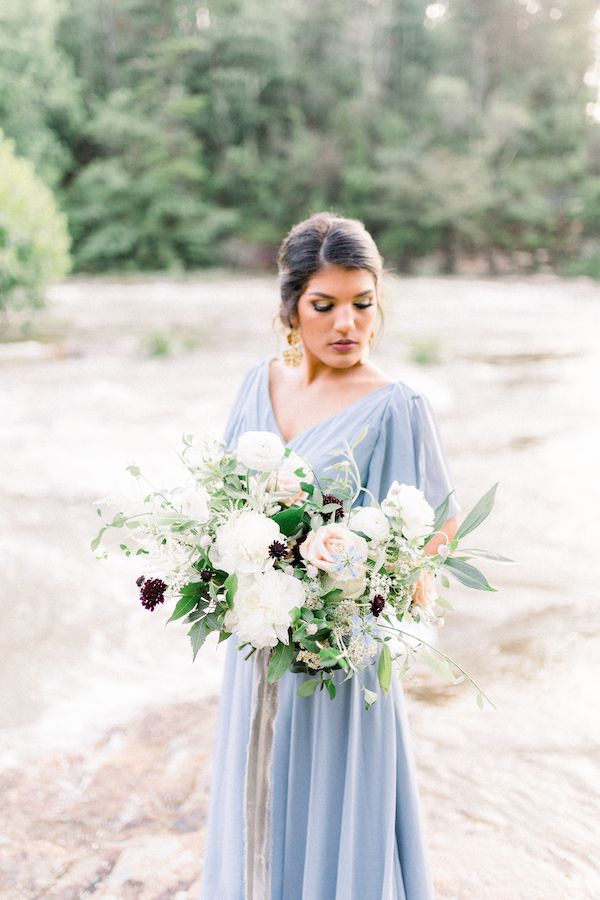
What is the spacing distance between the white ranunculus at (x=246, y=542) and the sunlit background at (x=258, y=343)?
0.79ft

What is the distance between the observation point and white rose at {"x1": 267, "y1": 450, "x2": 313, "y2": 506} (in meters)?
1.39

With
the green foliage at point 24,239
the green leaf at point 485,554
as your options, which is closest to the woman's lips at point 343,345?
the green leaf at point 485,554

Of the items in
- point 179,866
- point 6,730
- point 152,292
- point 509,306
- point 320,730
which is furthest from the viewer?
point 152,292

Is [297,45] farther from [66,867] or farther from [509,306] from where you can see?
[66,867]

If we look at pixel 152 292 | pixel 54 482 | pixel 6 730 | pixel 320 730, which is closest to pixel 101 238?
pixel 152 292

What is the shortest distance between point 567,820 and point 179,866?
4.33ft

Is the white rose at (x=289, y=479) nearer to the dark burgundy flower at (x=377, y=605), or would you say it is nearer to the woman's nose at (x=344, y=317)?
the dark burgundy flower at (x=377, y=605)

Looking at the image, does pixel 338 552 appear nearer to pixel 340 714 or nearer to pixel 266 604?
pixel 266 604

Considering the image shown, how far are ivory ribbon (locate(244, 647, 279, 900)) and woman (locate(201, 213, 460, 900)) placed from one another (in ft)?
0.19

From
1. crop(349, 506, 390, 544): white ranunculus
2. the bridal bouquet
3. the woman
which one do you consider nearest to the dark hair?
the woman

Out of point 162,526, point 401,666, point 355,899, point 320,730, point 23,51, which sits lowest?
point 355,899

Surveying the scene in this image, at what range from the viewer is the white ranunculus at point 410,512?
1.30 meters

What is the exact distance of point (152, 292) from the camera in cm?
2247

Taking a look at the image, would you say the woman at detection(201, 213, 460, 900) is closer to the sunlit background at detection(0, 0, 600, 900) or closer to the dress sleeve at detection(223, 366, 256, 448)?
the dress sleeve at detection(223, 366, 256, 448)
